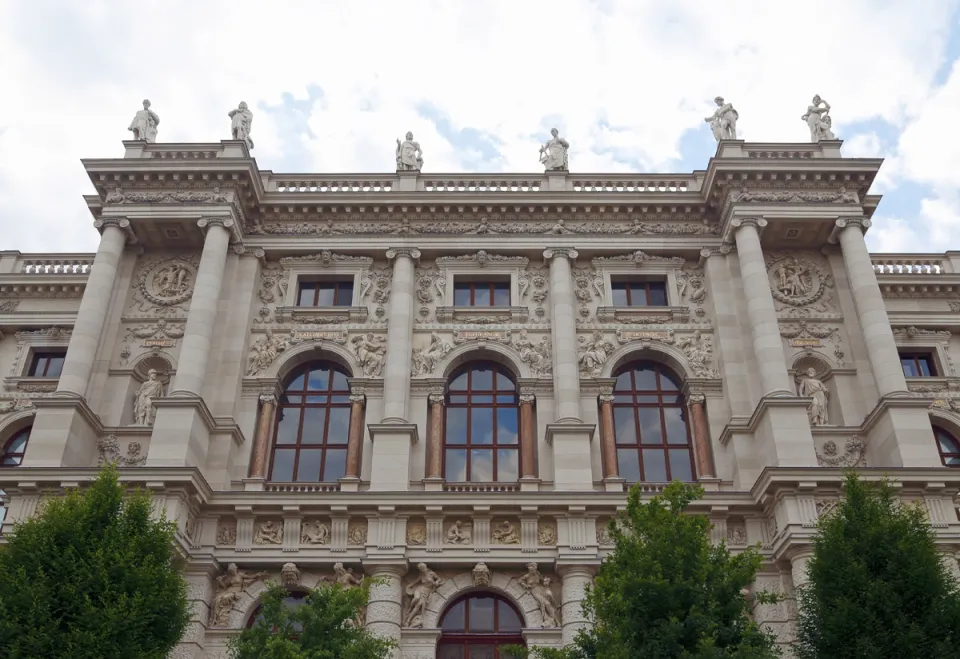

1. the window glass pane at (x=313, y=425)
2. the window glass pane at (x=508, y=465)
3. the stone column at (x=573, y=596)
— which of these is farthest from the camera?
the window glass pane at (x=313, y=425)

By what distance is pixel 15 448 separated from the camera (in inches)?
1076

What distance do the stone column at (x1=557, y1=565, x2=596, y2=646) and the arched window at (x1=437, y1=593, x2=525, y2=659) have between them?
111 centimetres

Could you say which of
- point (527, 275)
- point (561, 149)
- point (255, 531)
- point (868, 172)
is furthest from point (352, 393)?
point (868, 172)

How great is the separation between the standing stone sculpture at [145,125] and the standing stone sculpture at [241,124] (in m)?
2.40

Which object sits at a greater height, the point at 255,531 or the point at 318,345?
the point at 318,345

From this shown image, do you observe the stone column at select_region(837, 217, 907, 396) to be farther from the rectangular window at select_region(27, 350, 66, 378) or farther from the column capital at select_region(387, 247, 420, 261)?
the rectangular window at select_region(27, 350, 66, 378)

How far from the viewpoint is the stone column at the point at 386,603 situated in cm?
2047

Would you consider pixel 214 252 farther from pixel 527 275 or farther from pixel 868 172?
pixel 868 172

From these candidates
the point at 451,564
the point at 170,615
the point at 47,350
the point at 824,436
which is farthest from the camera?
the point at 47,350

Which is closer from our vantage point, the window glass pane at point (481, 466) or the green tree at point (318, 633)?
the green tree at point (318, 633)

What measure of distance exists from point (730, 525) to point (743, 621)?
22.0 feet

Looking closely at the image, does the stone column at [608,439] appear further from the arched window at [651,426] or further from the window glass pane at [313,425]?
the window glass pane at [313,425]

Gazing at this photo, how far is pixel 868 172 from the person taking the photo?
86.2 ft

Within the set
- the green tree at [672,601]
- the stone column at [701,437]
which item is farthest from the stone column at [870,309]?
the green tree at [672,601]
